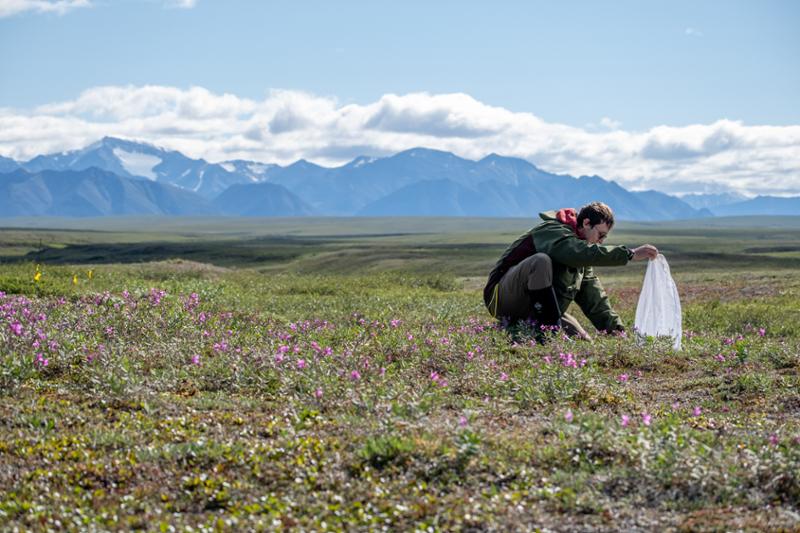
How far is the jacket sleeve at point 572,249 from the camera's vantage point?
36.8ft

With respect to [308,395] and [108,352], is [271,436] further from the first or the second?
[108,352]

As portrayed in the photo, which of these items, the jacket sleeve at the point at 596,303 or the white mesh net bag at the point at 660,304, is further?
the jacket sleeve at the point at 596,303

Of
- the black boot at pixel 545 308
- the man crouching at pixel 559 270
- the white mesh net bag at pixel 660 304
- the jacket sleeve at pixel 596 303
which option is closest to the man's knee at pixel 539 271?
the man crouching at pixel 559 270

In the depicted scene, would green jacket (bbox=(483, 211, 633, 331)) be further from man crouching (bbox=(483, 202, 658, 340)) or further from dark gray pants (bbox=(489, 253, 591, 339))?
dark gray pants (bbox=(489, 253, 591, 339))

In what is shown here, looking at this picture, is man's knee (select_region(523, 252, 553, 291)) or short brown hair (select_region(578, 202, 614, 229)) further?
short brown hair (select_region(578, 202, 614, 229))

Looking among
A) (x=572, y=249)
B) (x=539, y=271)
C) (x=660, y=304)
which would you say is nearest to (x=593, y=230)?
(x=572, y=249)

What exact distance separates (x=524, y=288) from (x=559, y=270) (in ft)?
1.92

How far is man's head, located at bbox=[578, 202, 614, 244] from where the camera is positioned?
11.9 m

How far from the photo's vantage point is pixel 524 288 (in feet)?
39.8

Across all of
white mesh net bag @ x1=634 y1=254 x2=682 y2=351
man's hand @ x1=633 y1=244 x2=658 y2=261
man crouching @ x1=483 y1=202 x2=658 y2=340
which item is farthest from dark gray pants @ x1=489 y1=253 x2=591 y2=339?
man's hand @ x1=633 y1=244 x2=658 y2=261

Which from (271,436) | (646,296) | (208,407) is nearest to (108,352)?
(208,407)

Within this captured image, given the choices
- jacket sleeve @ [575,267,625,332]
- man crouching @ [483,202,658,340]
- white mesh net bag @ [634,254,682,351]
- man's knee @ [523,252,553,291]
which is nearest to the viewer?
man crouching @ [483,202,658,340]

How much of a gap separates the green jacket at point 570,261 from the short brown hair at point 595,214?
12.2 inches

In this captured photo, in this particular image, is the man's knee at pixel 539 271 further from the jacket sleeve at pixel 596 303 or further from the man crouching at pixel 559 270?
the jacket sleeve at pixel 596 303
